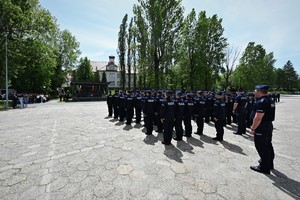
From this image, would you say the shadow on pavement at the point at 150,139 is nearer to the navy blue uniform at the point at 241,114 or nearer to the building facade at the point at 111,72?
the navy blue uniform at the point at 241,114

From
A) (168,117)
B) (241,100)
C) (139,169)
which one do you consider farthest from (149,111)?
(241,100)

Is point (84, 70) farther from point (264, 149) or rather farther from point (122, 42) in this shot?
point (264, 149)

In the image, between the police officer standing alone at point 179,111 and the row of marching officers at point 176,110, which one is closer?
the row of marching officers at point 176,110

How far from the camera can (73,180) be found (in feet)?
13.0

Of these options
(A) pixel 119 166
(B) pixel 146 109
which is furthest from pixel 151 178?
(B) pixel 146 109

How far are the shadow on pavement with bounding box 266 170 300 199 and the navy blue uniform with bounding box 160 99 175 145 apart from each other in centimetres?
330

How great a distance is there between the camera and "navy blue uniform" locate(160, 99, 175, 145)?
22.1 feet

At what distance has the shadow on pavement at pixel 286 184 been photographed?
3.57m

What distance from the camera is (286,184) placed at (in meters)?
3.91

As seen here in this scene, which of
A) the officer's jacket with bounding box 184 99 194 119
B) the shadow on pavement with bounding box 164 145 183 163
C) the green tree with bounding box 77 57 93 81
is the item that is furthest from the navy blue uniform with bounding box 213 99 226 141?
the green tree with bounding box 77 57 93 81

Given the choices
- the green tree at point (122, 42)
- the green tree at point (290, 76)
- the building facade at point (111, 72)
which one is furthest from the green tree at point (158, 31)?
the green tree at point (290, 76)

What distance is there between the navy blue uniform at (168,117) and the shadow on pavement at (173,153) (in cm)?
39

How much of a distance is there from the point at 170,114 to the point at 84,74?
64517mm

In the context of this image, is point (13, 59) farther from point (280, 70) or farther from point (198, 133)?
point (280, 70)
